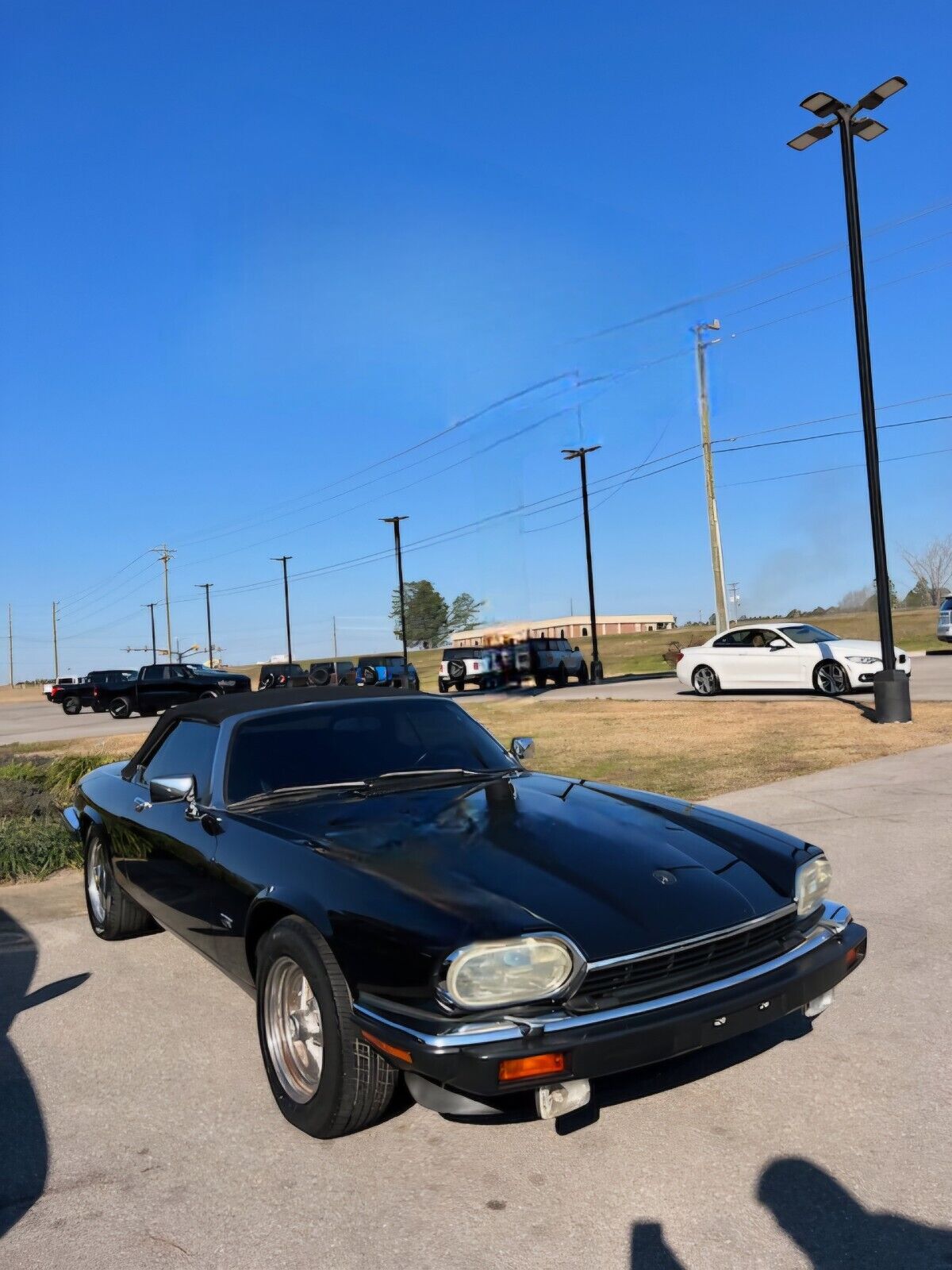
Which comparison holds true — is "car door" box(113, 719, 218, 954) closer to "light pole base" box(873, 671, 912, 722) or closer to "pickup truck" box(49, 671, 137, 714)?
"light pole base" box(873, 671, 912, 722)

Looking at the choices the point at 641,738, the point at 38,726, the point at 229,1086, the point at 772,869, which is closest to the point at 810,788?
the point at 641,738

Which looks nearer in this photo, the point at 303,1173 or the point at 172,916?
the point at 303,1173

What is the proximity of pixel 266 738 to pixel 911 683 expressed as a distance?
17.3m

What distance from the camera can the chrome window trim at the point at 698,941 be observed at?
2820 millimetres

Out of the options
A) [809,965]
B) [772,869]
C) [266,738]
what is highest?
[266,738]

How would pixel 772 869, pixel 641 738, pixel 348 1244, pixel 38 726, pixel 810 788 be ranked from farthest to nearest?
Result: pixel 38 726, pixel 641 738, pixel 810 788, pixel 772 869, pixel 348 1244

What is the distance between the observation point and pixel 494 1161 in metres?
2.98

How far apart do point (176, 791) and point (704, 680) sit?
17.3m

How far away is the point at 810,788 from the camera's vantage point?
9125 mm

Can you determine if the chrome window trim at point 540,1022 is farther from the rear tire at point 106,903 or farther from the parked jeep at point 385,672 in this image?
the parked jeep at point 385,672

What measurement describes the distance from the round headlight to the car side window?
185 centimetres

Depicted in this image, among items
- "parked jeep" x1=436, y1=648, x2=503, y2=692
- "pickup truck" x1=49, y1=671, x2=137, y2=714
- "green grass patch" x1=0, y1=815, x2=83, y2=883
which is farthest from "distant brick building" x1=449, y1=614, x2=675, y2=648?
"green grass patch" x1=0, y1=815, x2=83, y2=883

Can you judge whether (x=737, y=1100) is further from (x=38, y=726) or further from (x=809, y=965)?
(x=38, y=726)

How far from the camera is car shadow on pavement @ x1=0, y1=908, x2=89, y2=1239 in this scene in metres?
2.95
